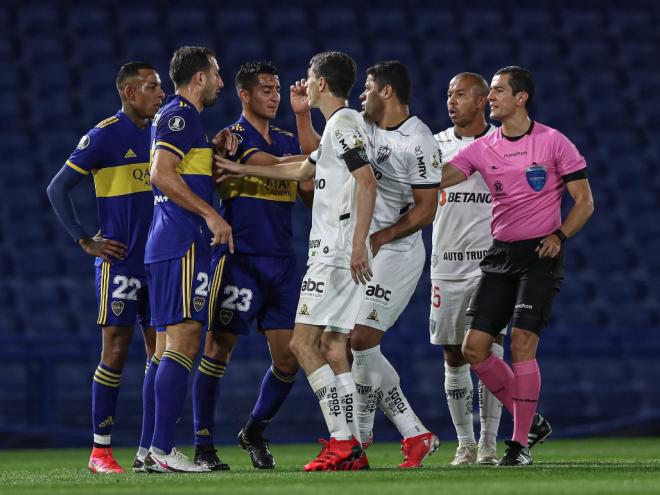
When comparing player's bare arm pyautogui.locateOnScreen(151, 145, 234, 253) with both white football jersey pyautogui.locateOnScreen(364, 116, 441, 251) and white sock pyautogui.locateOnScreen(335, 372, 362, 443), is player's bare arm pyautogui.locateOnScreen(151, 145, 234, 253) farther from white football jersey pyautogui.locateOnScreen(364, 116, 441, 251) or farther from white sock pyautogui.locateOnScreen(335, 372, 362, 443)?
white football jersey pyautogui.locateOnScreen(364, 116, 441, 251)

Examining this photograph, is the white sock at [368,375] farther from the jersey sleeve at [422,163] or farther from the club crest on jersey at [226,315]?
the jersey sleeve at [422,163]

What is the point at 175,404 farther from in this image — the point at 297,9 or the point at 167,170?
the point at 297,9

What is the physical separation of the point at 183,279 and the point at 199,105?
1023 millimetres

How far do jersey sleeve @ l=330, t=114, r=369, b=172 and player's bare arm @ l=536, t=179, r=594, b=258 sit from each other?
1271mm

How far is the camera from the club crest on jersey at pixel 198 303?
6.03 meters

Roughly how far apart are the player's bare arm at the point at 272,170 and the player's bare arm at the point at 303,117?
490 mm

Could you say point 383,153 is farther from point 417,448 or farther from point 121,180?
point 417,448

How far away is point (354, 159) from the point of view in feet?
19.5

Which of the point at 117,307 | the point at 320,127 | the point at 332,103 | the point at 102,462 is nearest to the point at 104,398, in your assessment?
the point at 102,462

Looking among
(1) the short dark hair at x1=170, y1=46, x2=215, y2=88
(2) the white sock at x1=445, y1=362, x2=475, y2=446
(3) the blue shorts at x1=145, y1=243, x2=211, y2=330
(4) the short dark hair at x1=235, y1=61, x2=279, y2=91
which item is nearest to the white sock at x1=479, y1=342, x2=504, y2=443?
(2) the white sock at x1=445, y1=362, x2=475, y2=446

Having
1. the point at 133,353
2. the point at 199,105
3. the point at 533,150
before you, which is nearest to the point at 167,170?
the point at 199,105

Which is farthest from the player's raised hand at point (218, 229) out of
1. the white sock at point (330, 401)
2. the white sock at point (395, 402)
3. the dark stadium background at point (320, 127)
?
the dark stadium background at point (320, 127)

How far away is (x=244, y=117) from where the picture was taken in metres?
6.95

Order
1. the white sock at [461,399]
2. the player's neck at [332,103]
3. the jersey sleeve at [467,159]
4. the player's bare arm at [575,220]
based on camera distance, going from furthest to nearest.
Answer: the white sock at [461,399]
the jersey sleeve at [467,159]
the player's bare arm at [575,220]
the player's neck at [332,103]
